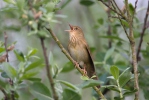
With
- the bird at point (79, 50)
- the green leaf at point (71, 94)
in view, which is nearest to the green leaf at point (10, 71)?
the green leaf at point (71, 94)

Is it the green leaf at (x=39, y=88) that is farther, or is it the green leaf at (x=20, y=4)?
the green leaf at (x=39, y=88)

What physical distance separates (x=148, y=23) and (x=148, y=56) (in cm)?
36

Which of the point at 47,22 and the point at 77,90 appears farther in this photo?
the point at 77,90

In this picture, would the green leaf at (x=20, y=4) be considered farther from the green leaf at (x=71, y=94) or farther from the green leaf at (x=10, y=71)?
the green leaf at (x=71, y=94)

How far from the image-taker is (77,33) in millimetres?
5430

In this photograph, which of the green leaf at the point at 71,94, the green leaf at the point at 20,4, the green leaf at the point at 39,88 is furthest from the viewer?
the green leaf at the point at 39,88

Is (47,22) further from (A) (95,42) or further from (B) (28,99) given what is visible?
(A) (95,42)

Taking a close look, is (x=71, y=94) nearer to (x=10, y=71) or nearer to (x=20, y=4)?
(x=10, y=71)

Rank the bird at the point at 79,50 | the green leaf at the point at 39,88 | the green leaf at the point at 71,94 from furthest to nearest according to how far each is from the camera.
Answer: the bird at the point at 79,50 < the green leaf at the point at 39,88 < the green leaf at the point at 71,94

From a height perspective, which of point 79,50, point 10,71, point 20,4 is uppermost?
point 20,4

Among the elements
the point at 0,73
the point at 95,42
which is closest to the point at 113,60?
the point at 95,42

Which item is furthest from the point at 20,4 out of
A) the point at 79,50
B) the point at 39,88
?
the point at 79,50

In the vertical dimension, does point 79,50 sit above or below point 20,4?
below

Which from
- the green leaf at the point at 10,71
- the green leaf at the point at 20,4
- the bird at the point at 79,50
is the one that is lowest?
the bird at the point at 79,50
